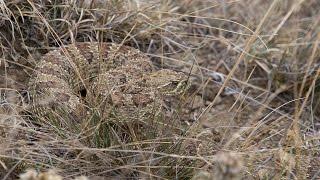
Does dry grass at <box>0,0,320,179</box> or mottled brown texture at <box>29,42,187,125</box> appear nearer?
dry grass at <box>0,0,320,179</box>

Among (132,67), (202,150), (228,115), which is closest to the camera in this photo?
(202,150)

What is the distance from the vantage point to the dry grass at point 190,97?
3.21 meters

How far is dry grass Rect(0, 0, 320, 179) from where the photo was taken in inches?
126

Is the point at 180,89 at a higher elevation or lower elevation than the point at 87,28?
lower

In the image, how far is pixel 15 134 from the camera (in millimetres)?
3305

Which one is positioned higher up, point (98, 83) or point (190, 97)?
point (98, 83)

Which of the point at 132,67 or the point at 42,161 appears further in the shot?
the point at 132,67

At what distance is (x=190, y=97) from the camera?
13.6 feet

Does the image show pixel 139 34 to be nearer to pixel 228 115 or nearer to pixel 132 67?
pixel 132 67

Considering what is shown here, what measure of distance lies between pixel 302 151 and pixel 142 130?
3.68 ft

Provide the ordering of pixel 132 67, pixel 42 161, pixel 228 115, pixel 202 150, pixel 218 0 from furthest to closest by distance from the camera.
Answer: pixel 218 0 → pixel 132 67 → pixel 228 115 → pixel 202 150 → pixel 42 161

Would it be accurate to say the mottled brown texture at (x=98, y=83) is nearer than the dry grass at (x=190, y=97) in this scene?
No

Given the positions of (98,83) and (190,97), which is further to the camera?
(190,97)

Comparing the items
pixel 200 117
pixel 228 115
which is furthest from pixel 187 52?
pixel 200 117
